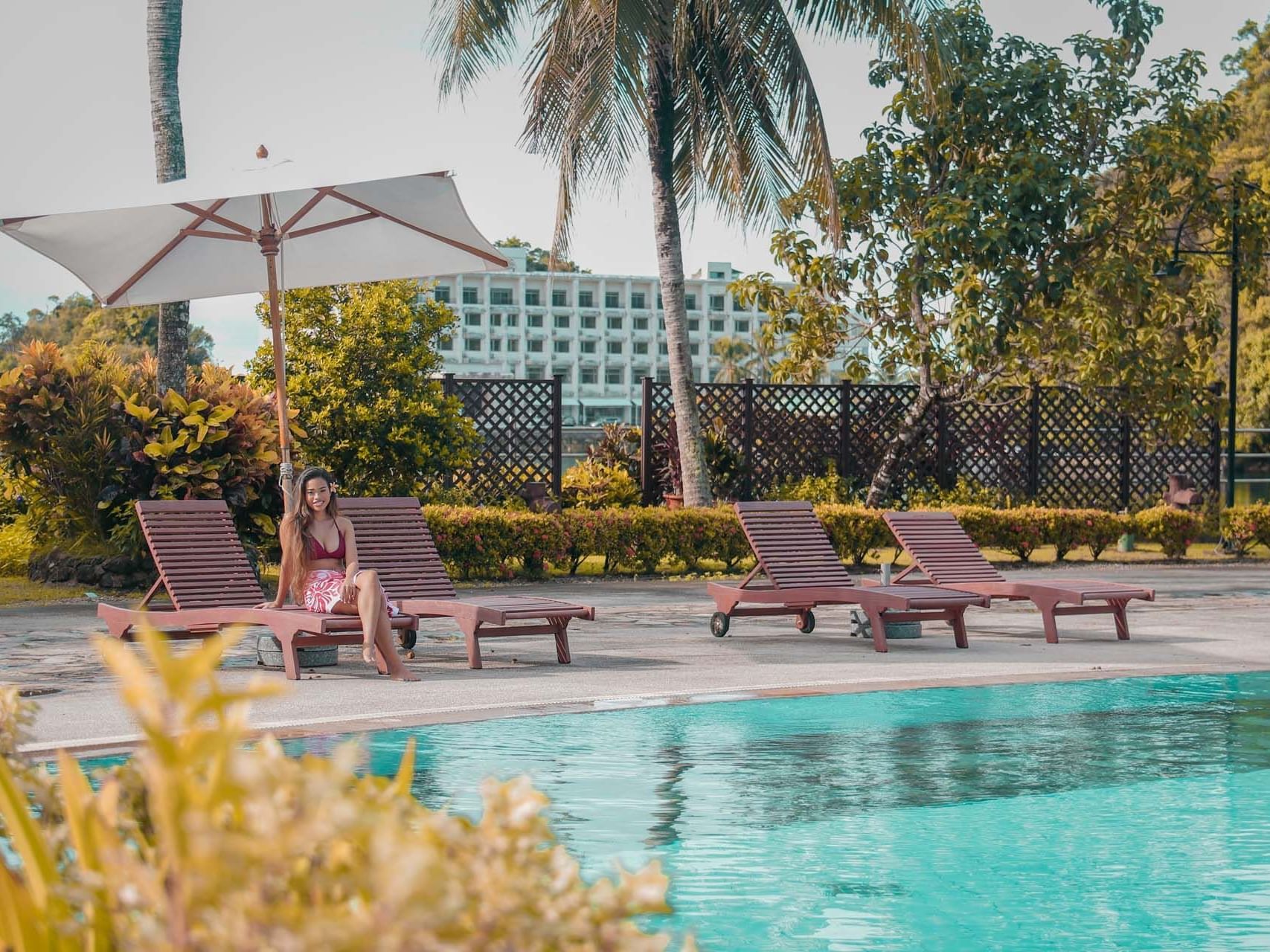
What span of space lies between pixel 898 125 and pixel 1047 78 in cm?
188

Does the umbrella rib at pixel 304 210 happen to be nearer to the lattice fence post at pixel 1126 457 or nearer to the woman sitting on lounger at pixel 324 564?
the woman sitting on lounger at pixel 324 564

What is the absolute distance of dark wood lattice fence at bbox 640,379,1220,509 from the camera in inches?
737

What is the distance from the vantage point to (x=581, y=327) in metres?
132

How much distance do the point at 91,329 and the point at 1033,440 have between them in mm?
43445

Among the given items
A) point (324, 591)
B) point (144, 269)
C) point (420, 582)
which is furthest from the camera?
point (144, 269)

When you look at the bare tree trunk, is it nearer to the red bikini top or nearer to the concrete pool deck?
the concrete pool deck

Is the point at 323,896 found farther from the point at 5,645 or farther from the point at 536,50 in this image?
the point at 536,50

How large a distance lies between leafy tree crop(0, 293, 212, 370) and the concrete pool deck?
5544 mm

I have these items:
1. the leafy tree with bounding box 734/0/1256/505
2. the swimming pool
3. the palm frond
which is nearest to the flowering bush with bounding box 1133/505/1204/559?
the leafy tree with bounding box 734/0/1256/505

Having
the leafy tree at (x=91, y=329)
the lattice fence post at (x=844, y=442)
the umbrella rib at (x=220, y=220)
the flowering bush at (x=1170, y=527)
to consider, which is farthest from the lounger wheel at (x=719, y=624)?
the flowering bush at (x=1170, y=527)

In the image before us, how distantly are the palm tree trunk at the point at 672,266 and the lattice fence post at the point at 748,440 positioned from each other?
90.8 inches

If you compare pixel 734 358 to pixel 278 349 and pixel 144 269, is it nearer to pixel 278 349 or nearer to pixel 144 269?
pixel 144 269

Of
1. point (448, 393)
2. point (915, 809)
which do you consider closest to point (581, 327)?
point (448, 393)

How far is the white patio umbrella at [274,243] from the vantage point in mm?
9484
